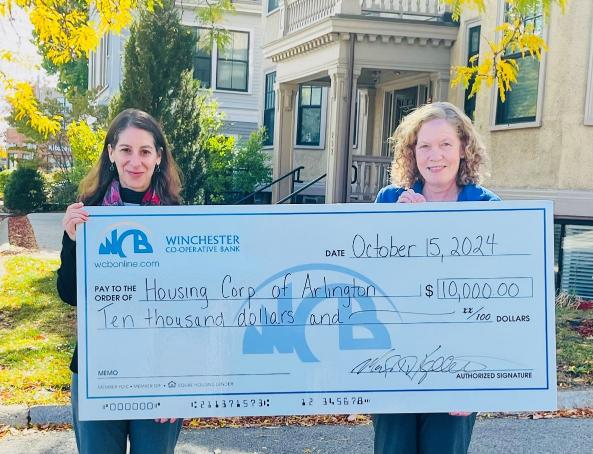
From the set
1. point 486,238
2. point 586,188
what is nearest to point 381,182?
point 586,188

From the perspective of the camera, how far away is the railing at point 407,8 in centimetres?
1306

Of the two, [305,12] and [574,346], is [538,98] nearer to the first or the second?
[574,346]

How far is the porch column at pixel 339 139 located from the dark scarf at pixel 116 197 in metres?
10.1

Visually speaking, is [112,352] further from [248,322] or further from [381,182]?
[381,182]

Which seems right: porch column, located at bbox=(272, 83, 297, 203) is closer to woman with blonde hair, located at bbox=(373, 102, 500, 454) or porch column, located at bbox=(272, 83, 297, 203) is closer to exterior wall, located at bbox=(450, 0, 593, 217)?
exterior wall, located at bbox=(450, 0, 593, 217)

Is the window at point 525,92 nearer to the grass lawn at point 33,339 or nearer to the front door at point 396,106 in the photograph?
the front door at point 396,106

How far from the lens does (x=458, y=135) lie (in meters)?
2.92


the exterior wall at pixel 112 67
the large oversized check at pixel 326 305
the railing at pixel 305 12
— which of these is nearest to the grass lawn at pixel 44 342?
the large oversized check at pixel 326 305

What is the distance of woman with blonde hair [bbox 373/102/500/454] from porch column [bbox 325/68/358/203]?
9.97 meters

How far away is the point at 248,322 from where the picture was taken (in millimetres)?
3002

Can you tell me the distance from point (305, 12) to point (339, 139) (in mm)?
3386

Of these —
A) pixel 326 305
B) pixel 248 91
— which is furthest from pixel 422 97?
pixel 326 305

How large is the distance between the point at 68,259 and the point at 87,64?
121 ft
